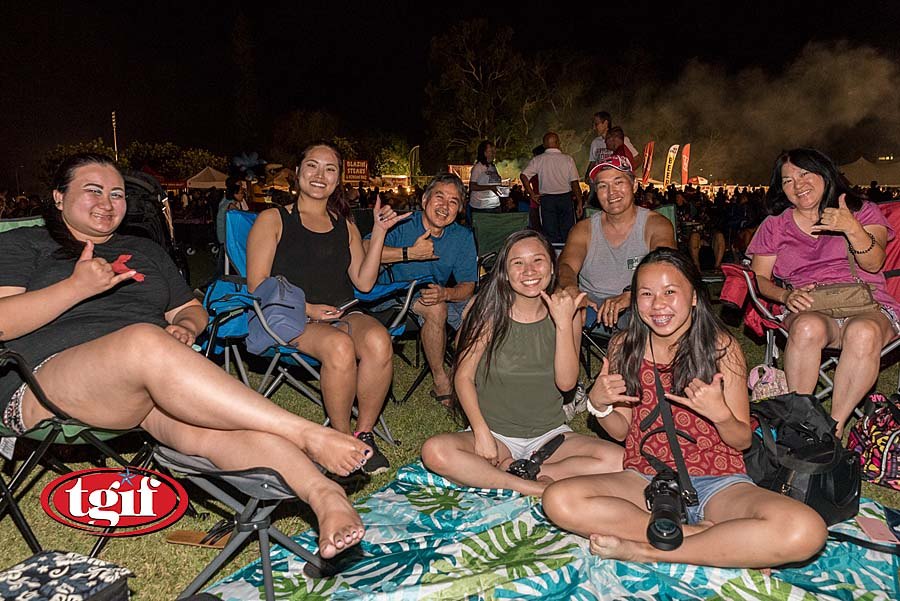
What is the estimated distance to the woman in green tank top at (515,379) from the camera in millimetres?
2773

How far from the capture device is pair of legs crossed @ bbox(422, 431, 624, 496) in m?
2.72

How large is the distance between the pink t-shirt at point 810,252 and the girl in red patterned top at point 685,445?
4.38ft

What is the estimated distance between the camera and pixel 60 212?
8.63 feet

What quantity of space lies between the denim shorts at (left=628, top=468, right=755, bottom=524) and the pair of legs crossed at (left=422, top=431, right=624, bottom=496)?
40 cm

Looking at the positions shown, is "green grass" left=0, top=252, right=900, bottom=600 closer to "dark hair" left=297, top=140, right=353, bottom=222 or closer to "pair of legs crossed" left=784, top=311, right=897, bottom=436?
"pair of legs crossed" left=784, top=311, right=897, bottom=436

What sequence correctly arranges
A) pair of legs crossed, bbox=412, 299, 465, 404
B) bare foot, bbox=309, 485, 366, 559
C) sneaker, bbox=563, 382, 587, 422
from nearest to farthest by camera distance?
bare foot, bbox=309, 485, 366, 559 < sneaker, bbox=563, 382, 587, 422 < pair of legs crossed, bbox=412, 299, 465, 404

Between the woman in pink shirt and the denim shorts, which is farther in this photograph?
the woman in pink shirt

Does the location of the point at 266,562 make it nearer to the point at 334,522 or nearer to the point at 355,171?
the point at 334,522

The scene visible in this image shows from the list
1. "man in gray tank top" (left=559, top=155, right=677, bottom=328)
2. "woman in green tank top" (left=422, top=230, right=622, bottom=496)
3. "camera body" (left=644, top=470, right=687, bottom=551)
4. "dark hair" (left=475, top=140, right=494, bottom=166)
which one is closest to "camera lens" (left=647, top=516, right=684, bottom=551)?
"camera body" (left=644, top=470, right=687, bottom=551)

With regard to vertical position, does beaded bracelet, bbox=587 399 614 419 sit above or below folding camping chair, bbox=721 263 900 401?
below

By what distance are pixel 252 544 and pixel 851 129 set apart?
51.5m

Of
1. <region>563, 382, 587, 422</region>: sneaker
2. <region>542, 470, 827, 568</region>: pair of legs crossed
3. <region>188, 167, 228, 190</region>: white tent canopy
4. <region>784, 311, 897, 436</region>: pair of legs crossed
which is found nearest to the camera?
<region>542, 470, 827, 568</region>: pair of legs crossed

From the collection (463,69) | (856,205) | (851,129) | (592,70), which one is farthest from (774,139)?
(856,205)

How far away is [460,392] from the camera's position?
111 inches
